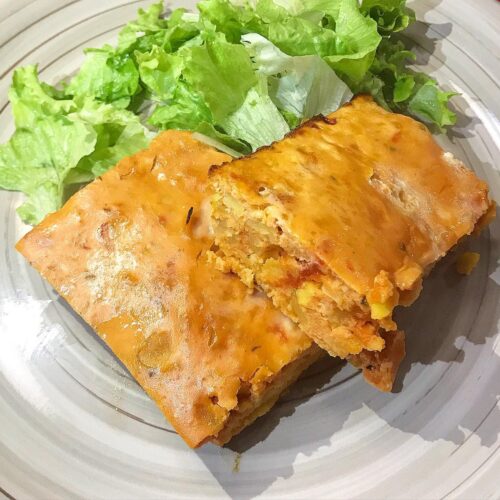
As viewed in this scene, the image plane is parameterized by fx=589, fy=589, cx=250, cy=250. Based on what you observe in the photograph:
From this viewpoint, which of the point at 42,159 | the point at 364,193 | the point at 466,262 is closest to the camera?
the point at 364,193

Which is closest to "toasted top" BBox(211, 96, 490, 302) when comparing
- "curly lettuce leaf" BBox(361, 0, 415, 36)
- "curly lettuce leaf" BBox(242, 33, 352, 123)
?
"curly lettuce leaf" BBox(242, 33, 352, 123)

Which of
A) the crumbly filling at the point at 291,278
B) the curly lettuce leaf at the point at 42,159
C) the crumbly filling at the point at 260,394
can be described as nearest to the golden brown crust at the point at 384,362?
the crumbly filling at the point at 291,278

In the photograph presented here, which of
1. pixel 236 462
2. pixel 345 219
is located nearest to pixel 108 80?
pixel 345 219

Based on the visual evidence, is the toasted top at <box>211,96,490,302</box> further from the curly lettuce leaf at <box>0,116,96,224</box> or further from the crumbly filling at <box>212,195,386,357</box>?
the curly lettuce leaf at <box>0,116,96,224</box>

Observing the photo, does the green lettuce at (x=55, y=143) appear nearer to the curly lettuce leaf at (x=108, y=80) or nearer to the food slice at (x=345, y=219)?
the curly lettuce leaf at (x=108, y=80)

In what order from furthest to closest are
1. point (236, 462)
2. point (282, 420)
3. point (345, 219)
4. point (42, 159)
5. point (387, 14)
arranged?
point (387, 14) → point (42, 159) → point (282, 420) → point (236, 462) → point (345, 219)

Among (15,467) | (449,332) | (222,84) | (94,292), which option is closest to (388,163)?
(449,332)

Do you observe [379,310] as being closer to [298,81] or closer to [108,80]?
[298,81]

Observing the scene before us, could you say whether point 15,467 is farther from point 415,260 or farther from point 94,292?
point 415,260
